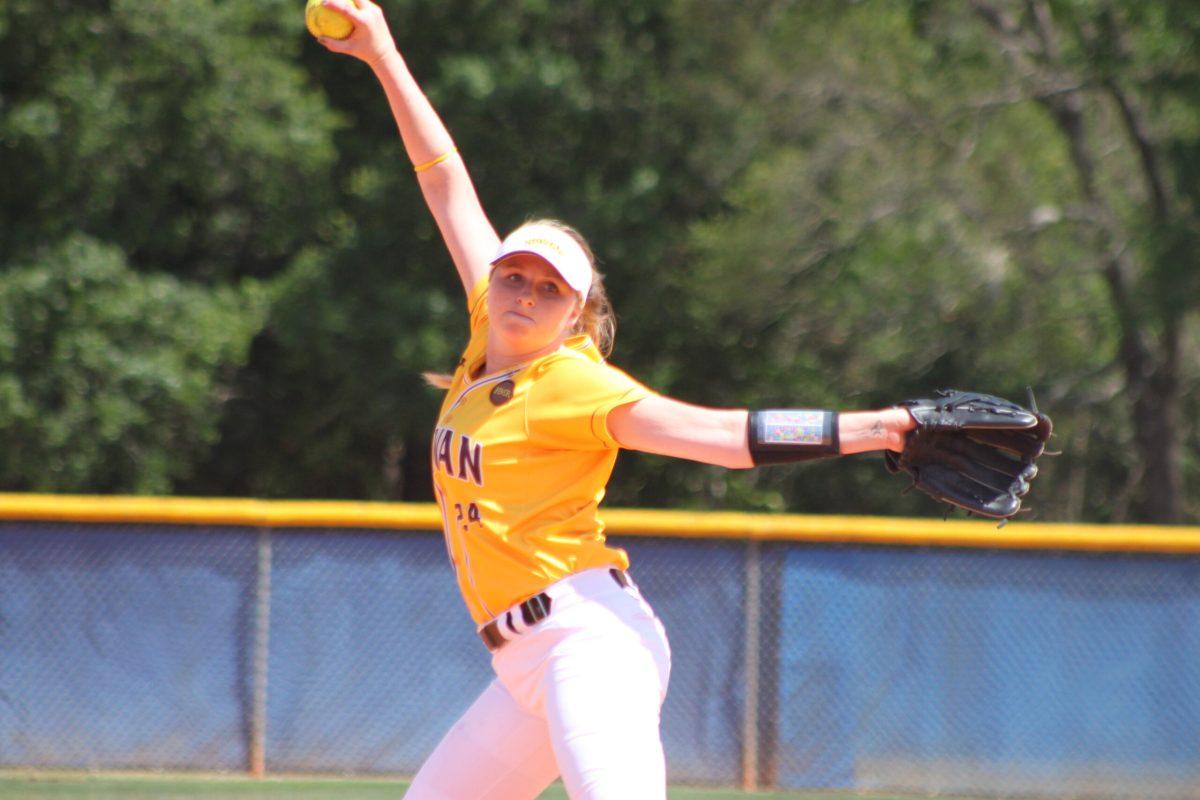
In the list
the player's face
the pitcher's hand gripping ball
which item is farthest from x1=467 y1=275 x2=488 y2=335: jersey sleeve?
the pitcher's hand gripping ball

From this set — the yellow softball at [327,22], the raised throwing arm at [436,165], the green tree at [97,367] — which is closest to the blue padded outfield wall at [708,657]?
the raised throwing arm at [436,165]

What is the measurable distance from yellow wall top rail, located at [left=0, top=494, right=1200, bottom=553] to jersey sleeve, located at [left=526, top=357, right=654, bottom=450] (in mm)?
3635

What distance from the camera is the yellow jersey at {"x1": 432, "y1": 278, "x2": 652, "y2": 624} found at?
2.94m

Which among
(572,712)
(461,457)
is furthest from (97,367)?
(572,712)

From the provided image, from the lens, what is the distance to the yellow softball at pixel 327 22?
11.4 feet

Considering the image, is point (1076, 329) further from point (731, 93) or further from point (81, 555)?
point (81, 555)

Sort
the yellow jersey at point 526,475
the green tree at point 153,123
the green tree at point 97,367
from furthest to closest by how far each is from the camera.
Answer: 1. the green tree at point 153,123
2. the green tree at point 97,367
3. the yellow jersey at point 526,475

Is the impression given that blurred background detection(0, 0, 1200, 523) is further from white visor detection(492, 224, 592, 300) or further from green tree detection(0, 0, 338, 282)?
white visor detection(492, 224, 592, 300)

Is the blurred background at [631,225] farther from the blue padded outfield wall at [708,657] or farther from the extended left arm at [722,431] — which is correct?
the extended left arm at [722,431]

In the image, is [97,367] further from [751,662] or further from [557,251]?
[557,251]

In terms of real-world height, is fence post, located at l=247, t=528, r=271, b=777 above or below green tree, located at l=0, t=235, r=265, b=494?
below

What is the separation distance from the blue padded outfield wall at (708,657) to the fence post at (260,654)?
0.02 meters

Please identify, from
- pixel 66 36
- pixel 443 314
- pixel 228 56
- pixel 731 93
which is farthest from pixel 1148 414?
A: pixel 66 36

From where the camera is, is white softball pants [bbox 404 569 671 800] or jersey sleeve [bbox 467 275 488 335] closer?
white softball pants [bbox 404 569 671 800]
